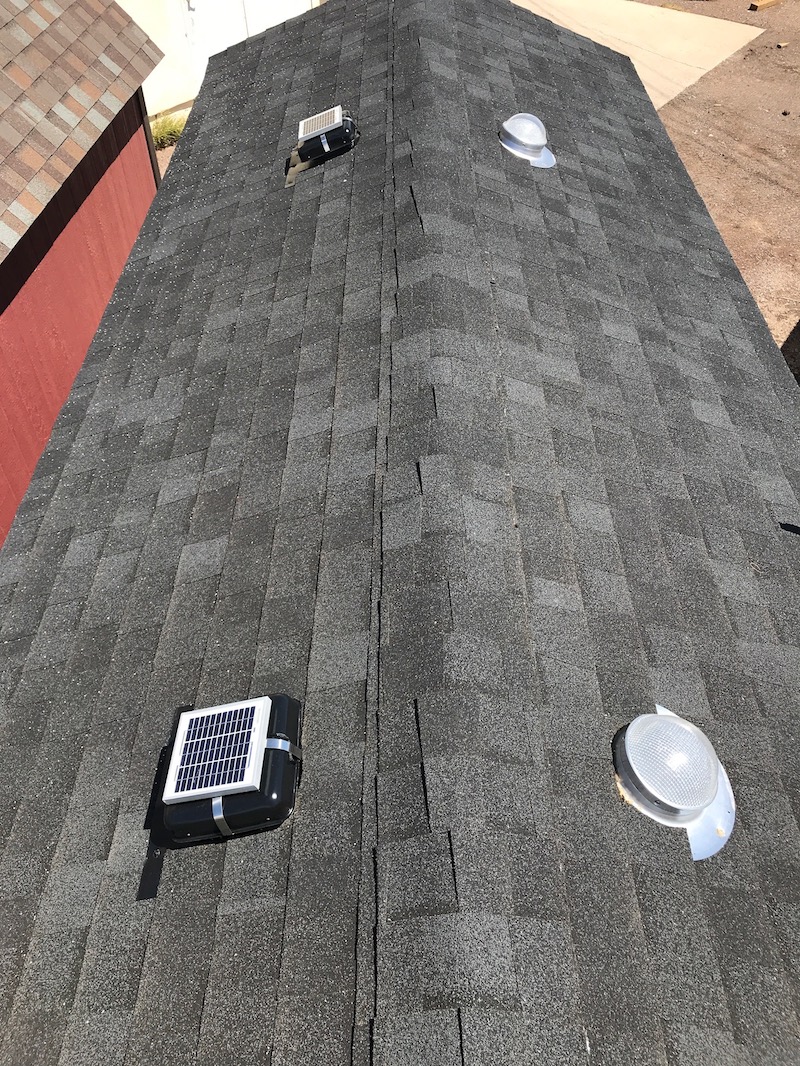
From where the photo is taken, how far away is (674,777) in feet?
12.3

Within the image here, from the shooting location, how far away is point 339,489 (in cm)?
496

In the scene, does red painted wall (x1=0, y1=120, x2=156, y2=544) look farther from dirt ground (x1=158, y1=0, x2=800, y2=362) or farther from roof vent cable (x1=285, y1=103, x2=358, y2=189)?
dirt ground (x1=158, y1=0, x2=800, y2=362)

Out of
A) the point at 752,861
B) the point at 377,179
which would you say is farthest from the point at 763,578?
the point at 377,179

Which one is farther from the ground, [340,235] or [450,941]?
[340,235]

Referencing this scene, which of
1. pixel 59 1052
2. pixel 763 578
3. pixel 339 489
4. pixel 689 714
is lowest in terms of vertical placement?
pixel 763 578

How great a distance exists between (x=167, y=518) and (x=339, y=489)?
1367 millimetres

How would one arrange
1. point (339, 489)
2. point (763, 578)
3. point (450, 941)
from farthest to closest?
point (763, 578), point (339, 489), point (450, 941)

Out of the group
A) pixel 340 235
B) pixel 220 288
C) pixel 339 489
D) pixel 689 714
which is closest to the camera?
pixel 689 714

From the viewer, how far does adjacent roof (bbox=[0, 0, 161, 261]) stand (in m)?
7.86

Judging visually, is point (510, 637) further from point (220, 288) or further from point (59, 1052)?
point (220, 288)

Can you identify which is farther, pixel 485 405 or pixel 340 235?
pixel 340 235

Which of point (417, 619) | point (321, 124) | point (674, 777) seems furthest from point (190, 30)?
point (674, 777)

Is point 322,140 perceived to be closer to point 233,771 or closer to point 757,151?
point 233,771

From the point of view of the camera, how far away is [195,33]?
1805cm
